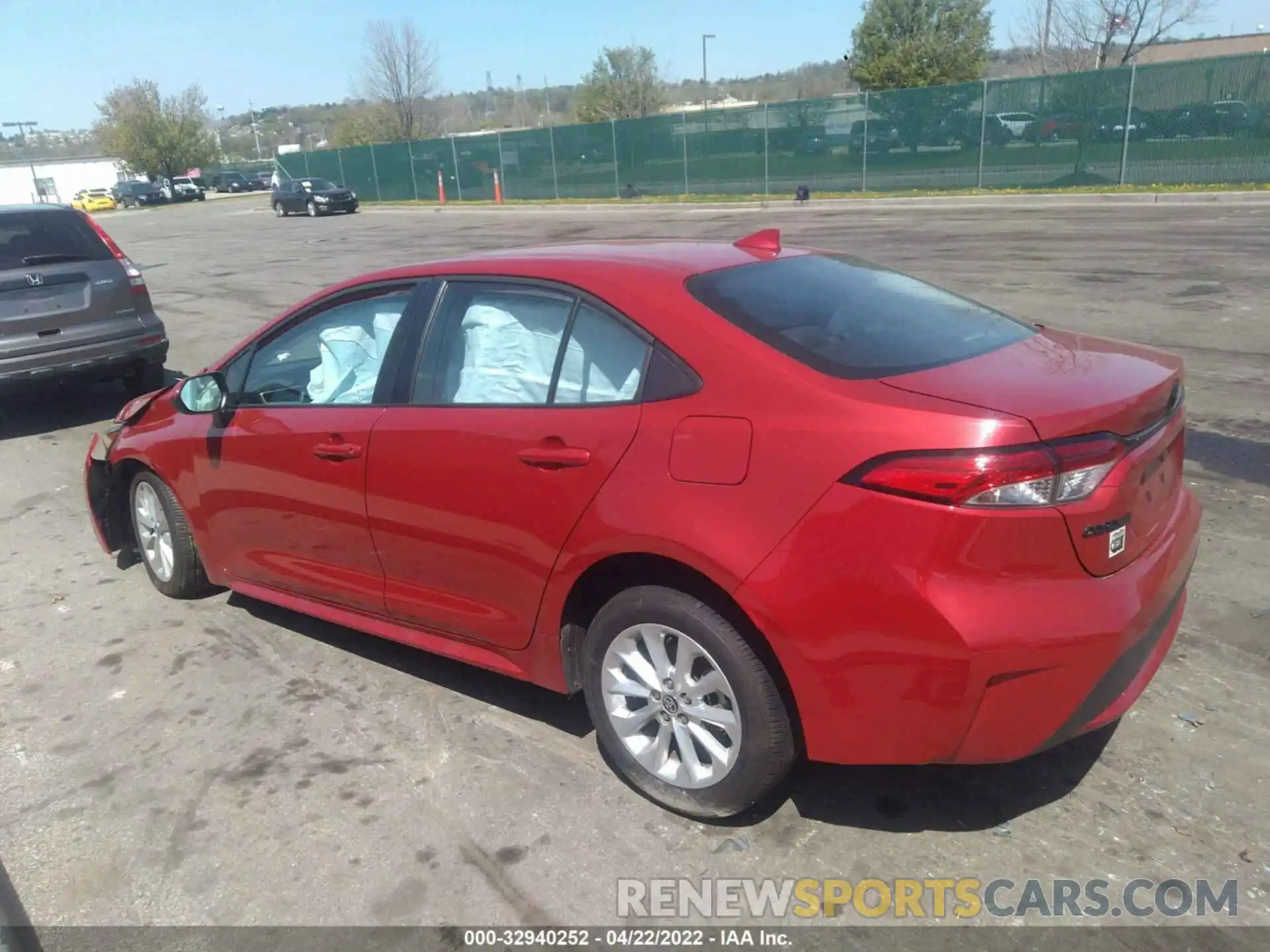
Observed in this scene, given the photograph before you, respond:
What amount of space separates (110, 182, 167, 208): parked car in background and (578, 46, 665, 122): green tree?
26.3 meters

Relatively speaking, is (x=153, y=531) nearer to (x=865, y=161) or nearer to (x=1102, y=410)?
(x=1102, y=410)

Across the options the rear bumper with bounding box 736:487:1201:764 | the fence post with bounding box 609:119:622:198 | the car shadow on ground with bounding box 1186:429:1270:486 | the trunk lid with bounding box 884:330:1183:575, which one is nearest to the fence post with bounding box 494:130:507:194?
the fence post with bounding box 609:119:622:198

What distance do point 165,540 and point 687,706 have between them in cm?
307

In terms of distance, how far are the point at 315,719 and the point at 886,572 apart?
7.55 ft

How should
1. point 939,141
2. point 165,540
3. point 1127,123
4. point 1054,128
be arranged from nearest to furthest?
point 165,540
point 1127,123
point 1054,128
point 939,141

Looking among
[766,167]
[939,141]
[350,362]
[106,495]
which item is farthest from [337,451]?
[766,167]

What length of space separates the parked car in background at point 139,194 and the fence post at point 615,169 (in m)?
39.1

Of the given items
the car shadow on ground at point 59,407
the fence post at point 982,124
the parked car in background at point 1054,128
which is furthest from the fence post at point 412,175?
the car shadow on ground at point 59,407

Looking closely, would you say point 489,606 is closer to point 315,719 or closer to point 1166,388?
point 315,719

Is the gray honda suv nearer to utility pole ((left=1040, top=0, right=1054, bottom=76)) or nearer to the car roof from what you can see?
the car roof

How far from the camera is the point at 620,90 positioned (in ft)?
174

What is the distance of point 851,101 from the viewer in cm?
2903

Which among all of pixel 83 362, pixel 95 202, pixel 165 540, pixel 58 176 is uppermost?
pixel 58 176

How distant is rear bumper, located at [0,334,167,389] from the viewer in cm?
780
